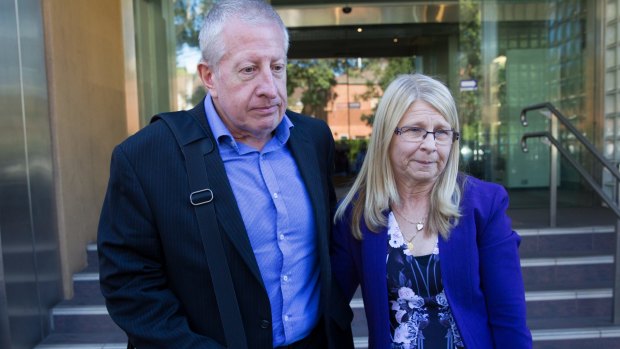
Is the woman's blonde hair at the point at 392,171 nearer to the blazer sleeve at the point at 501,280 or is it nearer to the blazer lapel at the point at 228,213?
the blazer sleeve at the point at 501,280

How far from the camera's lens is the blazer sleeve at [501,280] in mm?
1458

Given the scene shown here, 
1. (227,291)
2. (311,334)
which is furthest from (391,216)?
(227,291)

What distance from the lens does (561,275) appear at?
3.91m

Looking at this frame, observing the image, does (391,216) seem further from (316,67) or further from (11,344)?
(316,67)

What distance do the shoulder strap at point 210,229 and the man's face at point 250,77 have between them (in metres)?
0.12

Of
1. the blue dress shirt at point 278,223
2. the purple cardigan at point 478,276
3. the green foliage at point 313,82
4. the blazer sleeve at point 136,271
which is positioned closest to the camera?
the blazer sleeve at point 136,271

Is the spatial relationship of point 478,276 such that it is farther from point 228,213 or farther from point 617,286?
point 617,286

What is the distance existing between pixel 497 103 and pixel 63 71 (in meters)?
5.88

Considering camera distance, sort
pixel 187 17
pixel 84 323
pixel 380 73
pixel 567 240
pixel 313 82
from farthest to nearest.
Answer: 1. pixel 380 73
2. pixel 313 82
3. pixel 187 17
4. pixel 567 240
5. pixel 84 323

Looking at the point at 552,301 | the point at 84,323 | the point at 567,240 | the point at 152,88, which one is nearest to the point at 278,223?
the point at 84,323

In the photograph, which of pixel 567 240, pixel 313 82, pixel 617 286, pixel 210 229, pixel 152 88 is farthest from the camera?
pixel 313 82

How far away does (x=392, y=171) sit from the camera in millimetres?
1599

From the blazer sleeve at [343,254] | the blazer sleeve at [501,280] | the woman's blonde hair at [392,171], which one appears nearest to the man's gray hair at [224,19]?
the woman's blonde hair at [392,171]

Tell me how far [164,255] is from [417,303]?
0.77 meters
